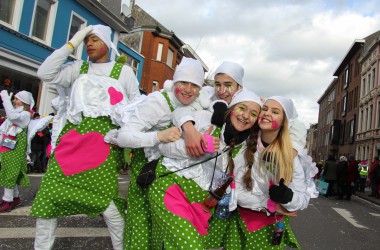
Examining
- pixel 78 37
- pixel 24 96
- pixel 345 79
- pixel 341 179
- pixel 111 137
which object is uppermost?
pixel 345 79

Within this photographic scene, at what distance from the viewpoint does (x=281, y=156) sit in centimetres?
244

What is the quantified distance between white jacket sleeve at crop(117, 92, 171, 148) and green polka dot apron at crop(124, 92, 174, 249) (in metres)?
0.07

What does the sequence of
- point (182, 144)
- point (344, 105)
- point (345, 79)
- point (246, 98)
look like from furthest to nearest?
point (345, 79) < point (344, 105) < point (246, 98) < point (182, 144)

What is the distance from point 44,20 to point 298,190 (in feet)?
45.8

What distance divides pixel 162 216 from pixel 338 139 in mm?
44952

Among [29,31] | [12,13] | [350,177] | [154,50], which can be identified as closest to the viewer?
[12,13]

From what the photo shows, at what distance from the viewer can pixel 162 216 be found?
2.20 metres

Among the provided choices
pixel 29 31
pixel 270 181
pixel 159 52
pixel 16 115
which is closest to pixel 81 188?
pixel 270 181

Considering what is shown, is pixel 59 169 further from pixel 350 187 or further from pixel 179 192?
pixel 350 187

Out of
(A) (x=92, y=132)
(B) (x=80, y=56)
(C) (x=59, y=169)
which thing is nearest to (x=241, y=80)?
(A) (x=92, y=132)

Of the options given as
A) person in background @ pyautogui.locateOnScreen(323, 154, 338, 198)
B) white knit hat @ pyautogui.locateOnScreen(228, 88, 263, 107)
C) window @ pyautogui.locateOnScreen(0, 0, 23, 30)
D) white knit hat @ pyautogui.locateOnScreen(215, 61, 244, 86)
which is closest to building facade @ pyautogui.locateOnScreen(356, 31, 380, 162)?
person in background @ pyautogui.locateOnScreen(323, 154, 338, 198)

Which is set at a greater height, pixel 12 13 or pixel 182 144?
pixel 12 13

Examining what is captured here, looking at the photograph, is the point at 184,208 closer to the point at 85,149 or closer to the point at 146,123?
the point at 146,123

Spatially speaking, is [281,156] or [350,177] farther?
[350,177]
